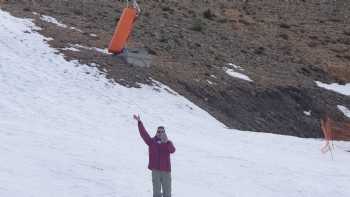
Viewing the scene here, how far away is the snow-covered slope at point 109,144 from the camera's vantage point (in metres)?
14.4

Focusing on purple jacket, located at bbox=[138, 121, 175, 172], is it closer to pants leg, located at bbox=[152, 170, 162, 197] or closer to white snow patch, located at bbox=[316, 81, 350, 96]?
pants leg, located at bbox=[152, 170, 162, 197]

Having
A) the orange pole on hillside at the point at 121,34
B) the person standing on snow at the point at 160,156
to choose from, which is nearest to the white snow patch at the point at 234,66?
the orange pole on hillside at the point at 121,34

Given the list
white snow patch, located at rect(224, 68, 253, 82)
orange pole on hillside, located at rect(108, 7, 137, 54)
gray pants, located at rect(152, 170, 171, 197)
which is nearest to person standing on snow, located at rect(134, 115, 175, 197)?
gray pants, located at rect(152, 170, 171, 197)

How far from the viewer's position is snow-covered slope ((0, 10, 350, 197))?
1438 cm

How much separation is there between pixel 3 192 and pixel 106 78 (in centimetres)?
1197

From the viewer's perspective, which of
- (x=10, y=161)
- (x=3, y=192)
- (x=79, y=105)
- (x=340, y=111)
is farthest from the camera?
(x=340, y=111)

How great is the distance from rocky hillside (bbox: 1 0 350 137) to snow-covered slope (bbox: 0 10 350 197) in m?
1.02

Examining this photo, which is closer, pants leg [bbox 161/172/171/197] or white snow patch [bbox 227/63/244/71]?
pants leg [bbox 161/172/171/197]

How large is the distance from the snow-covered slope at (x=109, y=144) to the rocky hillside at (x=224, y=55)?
1.02 meters

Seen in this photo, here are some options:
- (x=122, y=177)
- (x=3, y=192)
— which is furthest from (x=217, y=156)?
(x=3, y=192)

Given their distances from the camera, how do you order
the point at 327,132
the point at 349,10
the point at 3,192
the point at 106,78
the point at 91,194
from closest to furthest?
the point at 3,192
the point at 91,194
the point at 106,78
the point at 327,132
the point at 349,10

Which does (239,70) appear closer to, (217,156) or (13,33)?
(13,33)

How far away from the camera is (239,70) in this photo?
99.6 ft

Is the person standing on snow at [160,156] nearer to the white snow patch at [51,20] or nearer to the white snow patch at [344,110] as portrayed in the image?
the white snow patch at [344,110]
